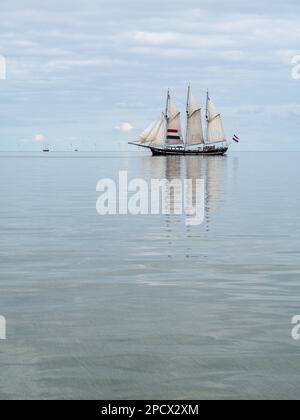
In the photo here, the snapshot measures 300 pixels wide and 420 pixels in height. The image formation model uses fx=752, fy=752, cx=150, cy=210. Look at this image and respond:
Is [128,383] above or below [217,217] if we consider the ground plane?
below

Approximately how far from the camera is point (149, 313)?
17.0 m

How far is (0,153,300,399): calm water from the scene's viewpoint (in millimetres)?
12500

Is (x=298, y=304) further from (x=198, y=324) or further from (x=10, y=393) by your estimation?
(x=10, y=393)

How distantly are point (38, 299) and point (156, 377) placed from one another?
→ 658 centimetres

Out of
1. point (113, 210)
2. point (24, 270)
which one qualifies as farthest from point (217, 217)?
point (24, 270)

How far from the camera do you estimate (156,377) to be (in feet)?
41.4

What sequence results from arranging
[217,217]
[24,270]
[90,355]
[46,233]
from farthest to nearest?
[217,217], [46,233], [24,270], [90,355]

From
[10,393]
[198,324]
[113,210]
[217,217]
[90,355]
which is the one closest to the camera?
[10,393]

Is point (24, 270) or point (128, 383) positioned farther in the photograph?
point (24, 270)

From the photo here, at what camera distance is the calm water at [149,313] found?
12.5m
